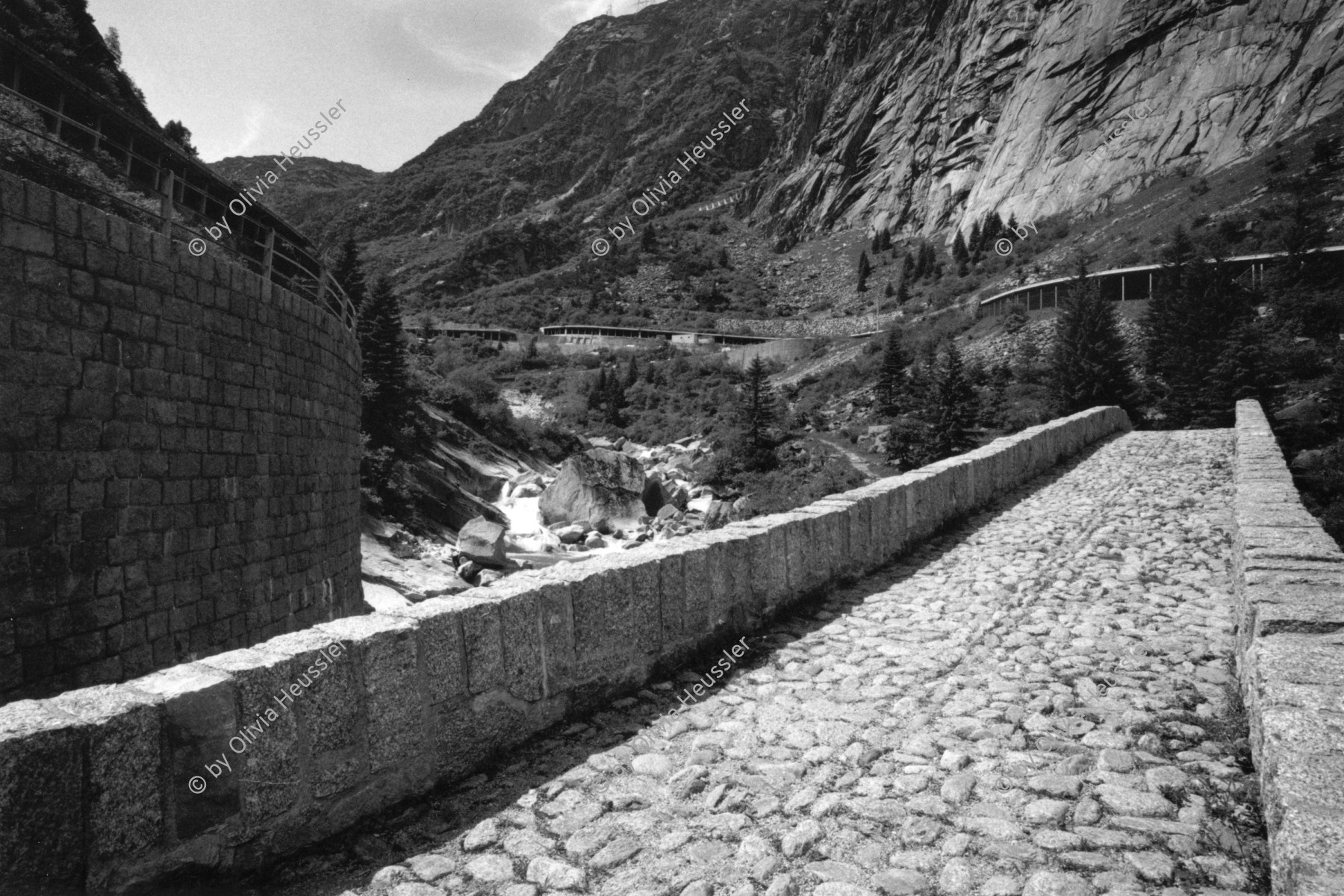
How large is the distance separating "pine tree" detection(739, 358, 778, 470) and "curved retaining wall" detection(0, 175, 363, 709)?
2582 centimetres

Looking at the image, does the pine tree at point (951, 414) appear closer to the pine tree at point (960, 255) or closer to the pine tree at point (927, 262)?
the pine tree at point (960, 255)

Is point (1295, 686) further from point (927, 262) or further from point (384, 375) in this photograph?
point (927, 262)

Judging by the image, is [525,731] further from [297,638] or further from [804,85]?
[804,85]

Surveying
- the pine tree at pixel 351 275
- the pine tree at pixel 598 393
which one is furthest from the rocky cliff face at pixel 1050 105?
the pine tree at pixel 351 275

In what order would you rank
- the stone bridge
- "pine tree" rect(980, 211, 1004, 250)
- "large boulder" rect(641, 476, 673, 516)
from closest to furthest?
the stone bridge, "large boulder" rect(641, 476, 673, 516), "pine tree" rect(980, 211, 1004, 250)

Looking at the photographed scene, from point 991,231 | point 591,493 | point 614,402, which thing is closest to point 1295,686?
point 591,493

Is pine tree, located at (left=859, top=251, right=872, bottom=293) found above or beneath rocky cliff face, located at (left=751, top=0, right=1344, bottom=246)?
beneath

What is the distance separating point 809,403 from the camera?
4225cm

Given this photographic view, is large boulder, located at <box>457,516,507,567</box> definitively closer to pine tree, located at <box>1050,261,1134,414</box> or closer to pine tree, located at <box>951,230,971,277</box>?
pine tree, located at <box>1050,261,1134,414</box>

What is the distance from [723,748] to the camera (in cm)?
341

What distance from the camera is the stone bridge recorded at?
220 cm

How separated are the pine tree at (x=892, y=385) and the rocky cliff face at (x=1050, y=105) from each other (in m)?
36.5

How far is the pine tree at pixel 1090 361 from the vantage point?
2612 cm

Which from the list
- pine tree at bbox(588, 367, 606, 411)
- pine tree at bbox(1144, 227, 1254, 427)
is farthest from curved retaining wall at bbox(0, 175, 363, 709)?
pine tree at bbox(588, 367, 606, 411)
